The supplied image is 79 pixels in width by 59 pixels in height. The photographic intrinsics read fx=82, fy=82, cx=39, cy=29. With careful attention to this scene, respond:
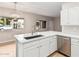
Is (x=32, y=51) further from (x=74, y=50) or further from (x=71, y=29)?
(x=71, y=29)

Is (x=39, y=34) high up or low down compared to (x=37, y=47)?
up

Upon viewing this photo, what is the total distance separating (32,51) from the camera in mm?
2104

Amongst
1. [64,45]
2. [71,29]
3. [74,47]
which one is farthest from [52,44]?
[71,29]

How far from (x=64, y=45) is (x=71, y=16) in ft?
3.83

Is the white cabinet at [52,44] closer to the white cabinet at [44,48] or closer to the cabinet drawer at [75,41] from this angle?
the white cabinet at [44,48]

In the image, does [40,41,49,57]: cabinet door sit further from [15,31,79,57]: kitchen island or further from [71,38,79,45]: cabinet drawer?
[71,38,79,45]: cabinet drawer

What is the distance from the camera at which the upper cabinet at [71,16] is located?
308 cm

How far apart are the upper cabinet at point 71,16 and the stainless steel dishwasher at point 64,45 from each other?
708 mm

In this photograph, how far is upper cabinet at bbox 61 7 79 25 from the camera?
121 inches

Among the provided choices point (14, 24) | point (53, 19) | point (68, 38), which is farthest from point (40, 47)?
point (53, 19)

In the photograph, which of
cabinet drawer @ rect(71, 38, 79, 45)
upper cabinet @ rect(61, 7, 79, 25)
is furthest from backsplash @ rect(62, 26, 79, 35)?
cabinet drawer @ rect(71, 38, 79, 45)

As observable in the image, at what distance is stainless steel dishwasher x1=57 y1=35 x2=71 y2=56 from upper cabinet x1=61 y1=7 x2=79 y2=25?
2.32ft

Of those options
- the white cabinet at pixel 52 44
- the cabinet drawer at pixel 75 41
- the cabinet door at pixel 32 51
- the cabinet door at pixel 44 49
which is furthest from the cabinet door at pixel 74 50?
the cabinet door at pixel 32 51

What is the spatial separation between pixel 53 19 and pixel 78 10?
6.32 meters
